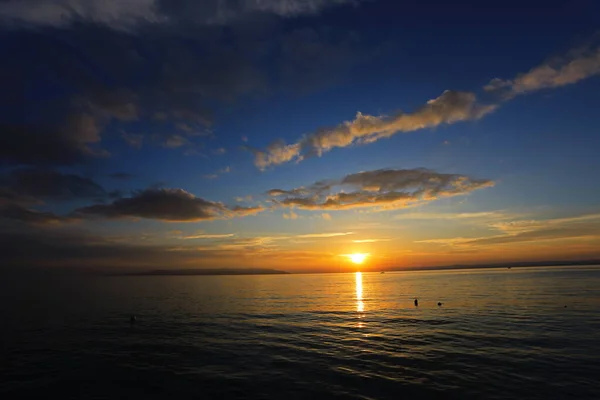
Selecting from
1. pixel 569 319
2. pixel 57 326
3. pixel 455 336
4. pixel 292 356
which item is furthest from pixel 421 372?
pixel 57 326

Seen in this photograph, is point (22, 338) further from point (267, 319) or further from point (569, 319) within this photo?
point (569, 319)

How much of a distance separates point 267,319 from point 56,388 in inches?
1291

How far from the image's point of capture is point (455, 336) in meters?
38.3

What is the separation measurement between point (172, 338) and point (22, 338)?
1896 cm

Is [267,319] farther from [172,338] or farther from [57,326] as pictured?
[57,326]

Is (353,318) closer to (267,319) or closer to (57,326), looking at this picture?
(267,319)

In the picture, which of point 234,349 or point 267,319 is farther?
point 267,319

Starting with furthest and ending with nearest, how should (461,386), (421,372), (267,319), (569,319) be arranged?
(267,319) < (569,319) < (421,372) < (461,386)

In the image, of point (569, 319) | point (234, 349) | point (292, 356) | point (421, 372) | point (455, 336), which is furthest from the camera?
point (569, 319)

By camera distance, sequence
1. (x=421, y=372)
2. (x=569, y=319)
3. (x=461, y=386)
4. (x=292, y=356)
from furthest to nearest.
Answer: (x=569, y=319)
(x=292, y=356)
(x=421, y=372)
(x=461, y=386)

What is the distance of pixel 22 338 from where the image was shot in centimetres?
4050

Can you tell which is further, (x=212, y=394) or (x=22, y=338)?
(x=22, y=338)

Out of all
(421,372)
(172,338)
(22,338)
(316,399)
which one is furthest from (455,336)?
(22,338)

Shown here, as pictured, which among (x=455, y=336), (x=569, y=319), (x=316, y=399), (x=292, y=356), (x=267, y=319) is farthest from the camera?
(x=267, y=319)
